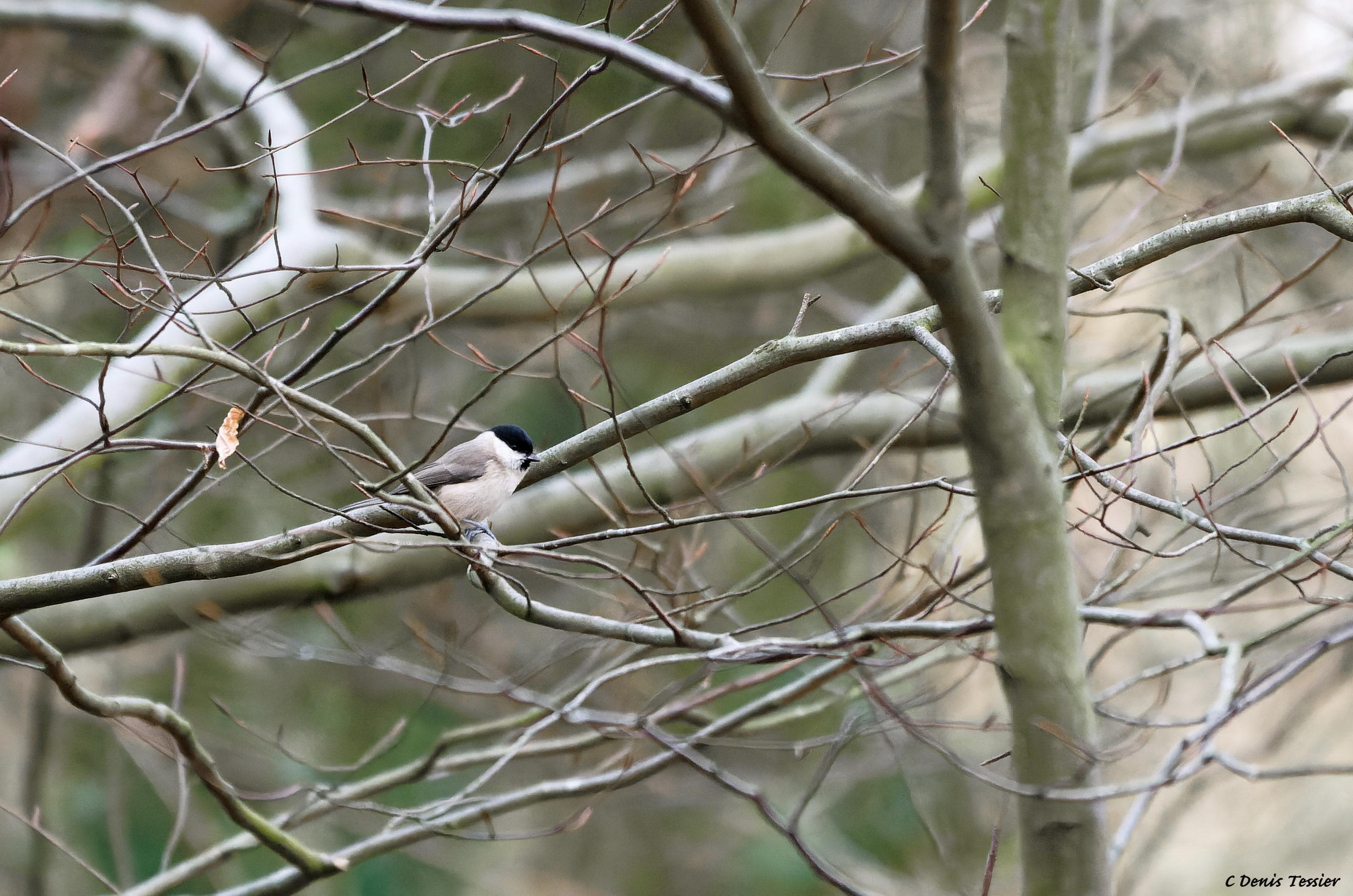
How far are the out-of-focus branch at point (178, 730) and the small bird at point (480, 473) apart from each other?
44.4 inches

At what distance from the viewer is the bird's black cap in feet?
12.9

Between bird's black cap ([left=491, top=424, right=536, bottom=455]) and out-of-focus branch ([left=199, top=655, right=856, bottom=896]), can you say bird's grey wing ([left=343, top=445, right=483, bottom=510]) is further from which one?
out-of-focus branch ([left=199, top=655, right=856, bottom=896])

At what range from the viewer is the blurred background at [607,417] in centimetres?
404

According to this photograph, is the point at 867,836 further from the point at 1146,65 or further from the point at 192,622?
the point at 1146,65

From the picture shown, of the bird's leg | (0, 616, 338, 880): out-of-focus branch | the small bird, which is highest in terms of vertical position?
the small bird

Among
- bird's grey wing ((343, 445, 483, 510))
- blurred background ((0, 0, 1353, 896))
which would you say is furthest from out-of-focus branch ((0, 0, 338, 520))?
bird's grey wing ((343, 445, 483, 510))

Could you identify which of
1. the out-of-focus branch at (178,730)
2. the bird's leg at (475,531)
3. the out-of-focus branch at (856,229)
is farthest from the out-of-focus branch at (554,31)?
the out-of-focus branch at (856,229)

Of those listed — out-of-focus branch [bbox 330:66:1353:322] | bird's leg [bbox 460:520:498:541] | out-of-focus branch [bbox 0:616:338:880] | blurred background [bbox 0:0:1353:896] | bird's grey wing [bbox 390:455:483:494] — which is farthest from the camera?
out-of-focus branch [bbox 330:66:1353:322]

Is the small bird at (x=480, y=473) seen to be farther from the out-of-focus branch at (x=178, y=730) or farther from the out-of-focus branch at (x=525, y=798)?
the out-of-focus branch at (x=178, y=730)

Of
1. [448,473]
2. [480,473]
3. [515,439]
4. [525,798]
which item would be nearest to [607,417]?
[515,439]

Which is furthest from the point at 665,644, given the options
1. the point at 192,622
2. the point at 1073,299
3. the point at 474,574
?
the point at 1073,299

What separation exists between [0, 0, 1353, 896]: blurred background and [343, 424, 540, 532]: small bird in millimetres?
253

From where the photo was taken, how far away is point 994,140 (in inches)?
265

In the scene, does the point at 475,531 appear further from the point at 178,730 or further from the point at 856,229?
the point at 856,229
